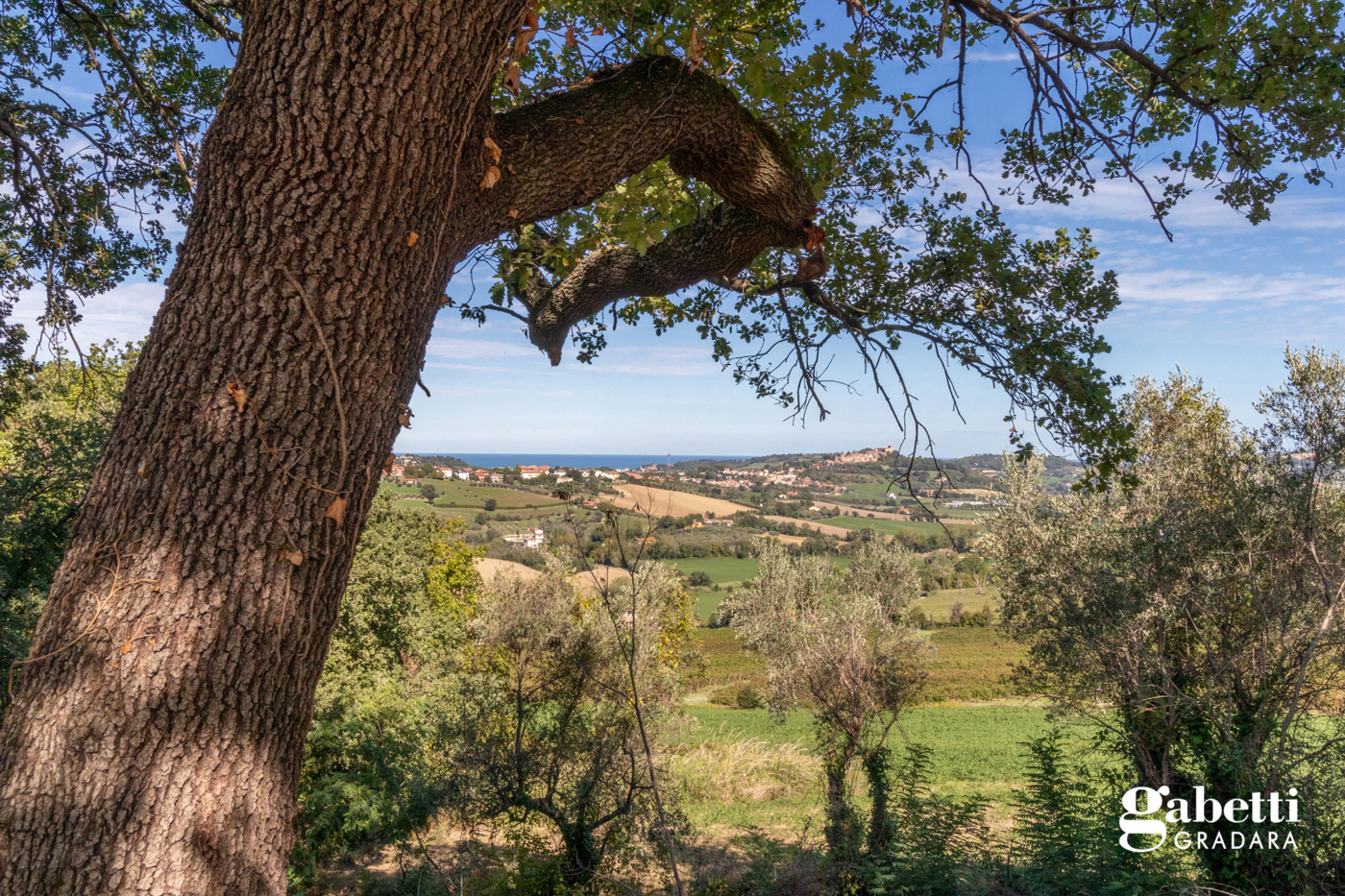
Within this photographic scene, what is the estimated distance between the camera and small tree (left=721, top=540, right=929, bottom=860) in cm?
1008

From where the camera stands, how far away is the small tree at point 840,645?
1008 centimetres

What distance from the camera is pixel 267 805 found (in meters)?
1.36

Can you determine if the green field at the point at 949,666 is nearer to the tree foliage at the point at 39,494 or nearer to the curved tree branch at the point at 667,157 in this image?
the tree foliage at the point at 39,494

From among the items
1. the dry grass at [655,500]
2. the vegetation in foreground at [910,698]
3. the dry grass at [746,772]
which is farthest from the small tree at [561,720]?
the dry grass at [746,772]

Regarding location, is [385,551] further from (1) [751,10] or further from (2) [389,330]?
(2) [389,330]

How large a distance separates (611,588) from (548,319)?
5729 mm

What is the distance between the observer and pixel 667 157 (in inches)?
97.3

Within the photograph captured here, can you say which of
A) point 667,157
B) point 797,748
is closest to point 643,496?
point 667,157

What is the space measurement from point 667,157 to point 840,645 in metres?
10.1

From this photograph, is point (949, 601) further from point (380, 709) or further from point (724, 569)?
point (380, 709)

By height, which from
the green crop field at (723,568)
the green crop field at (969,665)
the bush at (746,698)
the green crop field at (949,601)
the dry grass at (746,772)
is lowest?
the bush at (746,698)

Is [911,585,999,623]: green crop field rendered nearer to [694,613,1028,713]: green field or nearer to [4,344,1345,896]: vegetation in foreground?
[694,613,1028,713]: green field

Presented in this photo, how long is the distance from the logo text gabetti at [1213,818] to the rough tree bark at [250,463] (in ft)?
21.9

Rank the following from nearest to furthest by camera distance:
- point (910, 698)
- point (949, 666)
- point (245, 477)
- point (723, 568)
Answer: point (245, 477)
point (910, 698)
point (723, 568)
point (949, 666)
